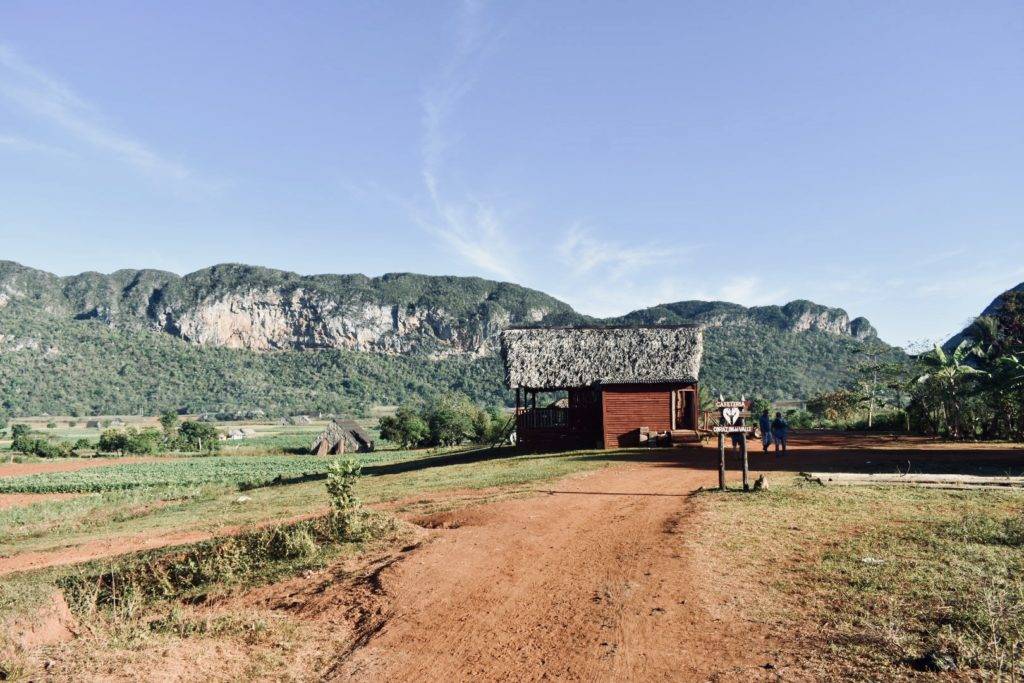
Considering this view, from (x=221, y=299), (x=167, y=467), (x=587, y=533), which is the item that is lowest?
(x=167, y=467)

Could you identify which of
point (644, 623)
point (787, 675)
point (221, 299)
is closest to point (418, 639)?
point (644, 623)

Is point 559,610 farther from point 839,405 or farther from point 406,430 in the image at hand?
point 406,430

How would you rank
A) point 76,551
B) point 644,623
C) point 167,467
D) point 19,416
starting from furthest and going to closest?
point 19,416 < point 167,467 < point 76,551 < point 644,623

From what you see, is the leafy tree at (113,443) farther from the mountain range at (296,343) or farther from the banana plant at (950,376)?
the mountain range at (296,343)

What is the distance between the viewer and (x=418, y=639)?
7316 millimetres

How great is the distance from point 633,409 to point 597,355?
350 cm

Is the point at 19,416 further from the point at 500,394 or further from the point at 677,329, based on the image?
the point at 677,329

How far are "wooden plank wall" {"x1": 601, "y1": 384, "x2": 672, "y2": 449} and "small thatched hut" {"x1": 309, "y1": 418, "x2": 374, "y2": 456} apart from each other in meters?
36.7

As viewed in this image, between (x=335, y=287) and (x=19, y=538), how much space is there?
602ft

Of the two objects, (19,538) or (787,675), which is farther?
(19,538)

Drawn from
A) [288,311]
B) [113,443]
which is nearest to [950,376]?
[113,443]

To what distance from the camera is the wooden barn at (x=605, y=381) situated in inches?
1087

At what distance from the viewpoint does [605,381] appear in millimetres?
27719

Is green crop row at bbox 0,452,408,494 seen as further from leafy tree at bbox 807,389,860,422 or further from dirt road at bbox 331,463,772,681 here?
leafy tree at bbox 807,389,860,422
